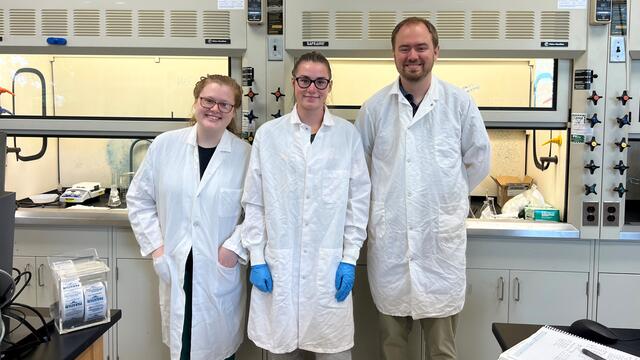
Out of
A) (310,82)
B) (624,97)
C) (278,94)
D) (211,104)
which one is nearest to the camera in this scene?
(310,82)

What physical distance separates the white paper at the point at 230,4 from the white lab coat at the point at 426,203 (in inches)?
37.0

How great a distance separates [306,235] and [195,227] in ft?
1.54

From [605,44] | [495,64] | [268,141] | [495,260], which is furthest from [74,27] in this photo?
[605,44]

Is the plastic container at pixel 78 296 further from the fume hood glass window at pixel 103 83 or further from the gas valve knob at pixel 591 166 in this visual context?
the gas valve knob at pixel 591 166

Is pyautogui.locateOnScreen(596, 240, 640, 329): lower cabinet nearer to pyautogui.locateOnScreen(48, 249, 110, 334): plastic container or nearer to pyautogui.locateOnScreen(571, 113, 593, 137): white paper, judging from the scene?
pyautogui.locateOnScreen(571, 113, 593, 137): white paper

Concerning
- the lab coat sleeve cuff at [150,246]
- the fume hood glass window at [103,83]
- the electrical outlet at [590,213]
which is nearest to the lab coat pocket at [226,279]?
the lab coat sleeve cuff at [150,246]

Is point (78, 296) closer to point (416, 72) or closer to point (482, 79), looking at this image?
point (416, 72)

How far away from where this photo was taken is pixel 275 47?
233cm

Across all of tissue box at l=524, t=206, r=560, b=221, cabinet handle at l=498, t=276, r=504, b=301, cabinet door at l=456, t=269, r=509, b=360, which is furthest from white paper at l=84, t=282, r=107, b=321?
tissue box at l=524, t=206, r=560, b=221

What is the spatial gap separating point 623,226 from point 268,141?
179cm

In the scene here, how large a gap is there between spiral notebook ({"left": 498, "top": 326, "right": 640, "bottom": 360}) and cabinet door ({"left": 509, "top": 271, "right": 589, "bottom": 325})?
1.16 meters

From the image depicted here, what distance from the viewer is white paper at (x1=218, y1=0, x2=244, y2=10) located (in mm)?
2330

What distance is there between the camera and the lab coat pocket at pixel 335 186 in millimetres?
1782

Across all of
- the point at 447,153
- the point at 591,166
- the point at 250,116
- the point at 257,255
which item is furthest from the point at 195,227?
the point at 591,166
